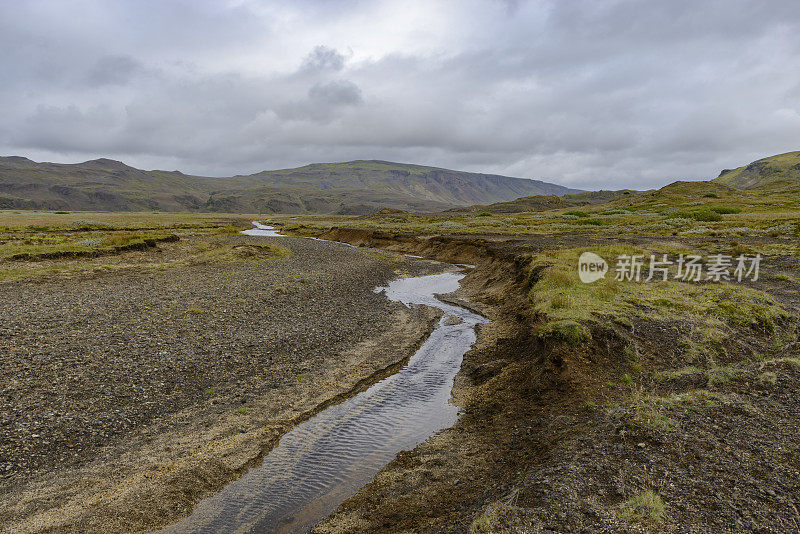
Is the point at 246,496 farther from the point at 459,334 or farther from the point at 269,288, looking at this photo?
the point at 269,288

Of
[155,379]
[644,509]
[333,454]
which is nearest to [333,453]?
[333,454]

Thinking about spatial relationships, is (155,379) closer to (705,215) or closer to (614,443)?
(614,443)

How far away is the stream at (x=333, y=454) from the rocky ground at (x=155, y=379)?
701 mm

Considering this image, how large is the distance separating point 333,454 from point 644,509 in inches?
340

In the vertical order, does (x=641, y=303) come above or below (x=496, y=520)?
above

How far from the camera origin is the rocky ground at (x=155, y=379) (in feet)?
34.3

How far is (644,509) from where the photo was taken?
7.62 metres

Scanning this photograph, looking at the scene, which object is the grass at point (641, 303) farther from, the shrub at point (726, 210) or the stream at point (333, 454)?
the shrub at point (726, 210)

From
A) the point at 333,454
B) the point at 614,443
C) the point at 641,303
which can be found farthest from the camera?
the point at 641,303

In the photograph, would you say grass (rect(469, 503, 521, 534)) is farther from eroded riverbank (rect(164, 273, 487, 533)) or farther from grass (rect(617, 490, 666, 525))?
eroded riverbank (rect(164, 273, 487, 533))

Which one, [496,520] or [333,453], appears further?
[333,453]

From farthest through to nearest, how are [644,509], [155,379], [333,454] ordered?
1. [155,379]
2. [333,454]
3. [644,509]

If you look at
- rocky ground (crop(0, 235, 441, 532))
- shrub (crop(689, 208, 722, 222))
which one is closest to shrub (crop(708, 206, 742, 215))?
shrub (crop(689, 208, 722, 222))

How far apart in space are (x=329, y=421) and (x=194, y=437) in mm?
4466
